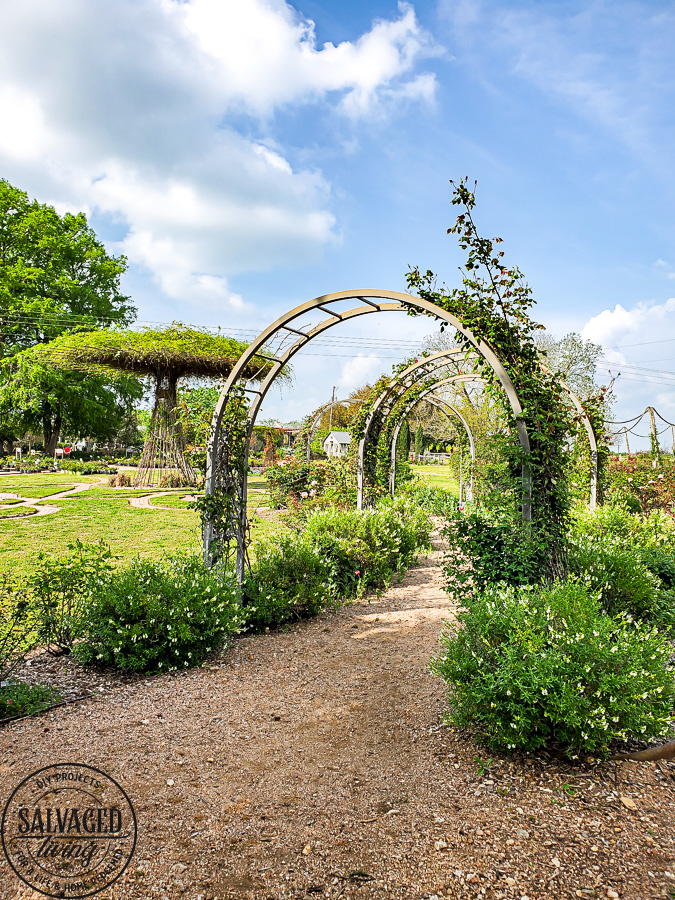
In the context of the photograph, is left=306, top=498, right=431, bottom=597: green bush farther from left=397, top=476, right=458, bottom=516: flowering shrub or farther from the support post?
left=397, top=476, right=458, bottom=516: flowering shrub

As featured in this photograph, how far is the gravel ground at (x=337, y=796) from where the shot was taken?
1690 millimetres

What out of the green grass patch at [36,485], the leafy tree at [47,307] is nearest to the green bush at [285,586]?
the green grass patch at [36,485]

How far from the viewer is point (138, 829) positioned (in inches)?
75.5

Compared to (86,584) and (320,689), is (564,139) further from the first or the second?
(86,584)

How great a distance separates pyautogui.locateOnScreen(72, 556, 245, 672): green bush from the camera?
340 centimetres

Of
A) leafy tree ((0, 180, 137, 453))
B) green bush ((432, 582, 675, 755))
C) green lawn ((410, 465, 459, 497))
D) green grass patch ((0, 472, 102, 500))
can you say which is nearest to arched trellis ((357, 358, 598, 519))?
green bush ((432, 582, 675, 755))

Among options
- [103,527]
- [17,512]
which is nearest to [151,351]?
[17,512]

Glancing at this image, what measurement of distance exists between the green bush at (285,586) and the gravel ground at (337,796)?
95 centimetres

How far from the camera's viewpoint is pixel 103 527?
906cm

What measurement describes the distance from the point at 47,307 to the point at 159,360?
11.6m

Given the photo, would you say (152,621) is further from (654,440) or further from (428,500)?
(654,440)

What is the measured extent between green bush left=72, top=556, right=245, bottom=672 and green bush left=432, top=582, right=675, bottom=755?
72.6 inches

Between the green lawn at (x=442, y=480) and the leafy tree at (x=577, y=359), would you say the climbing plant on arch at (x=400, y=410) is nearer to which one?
the green lawn at (x=442, y=480)

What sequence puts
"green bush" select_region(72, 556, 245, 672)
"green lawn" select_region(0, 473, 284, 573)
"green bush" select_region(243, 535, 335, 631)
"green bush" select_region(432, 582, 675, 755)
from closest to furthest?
"green bush" select_region(432, 582, 675, 755) < "green bush" select_region(72, 556, 245, 672) < "green bush" select_region(243, 535, 335, 631) < "green lawn" select_region(0, 473, 284, 573)
